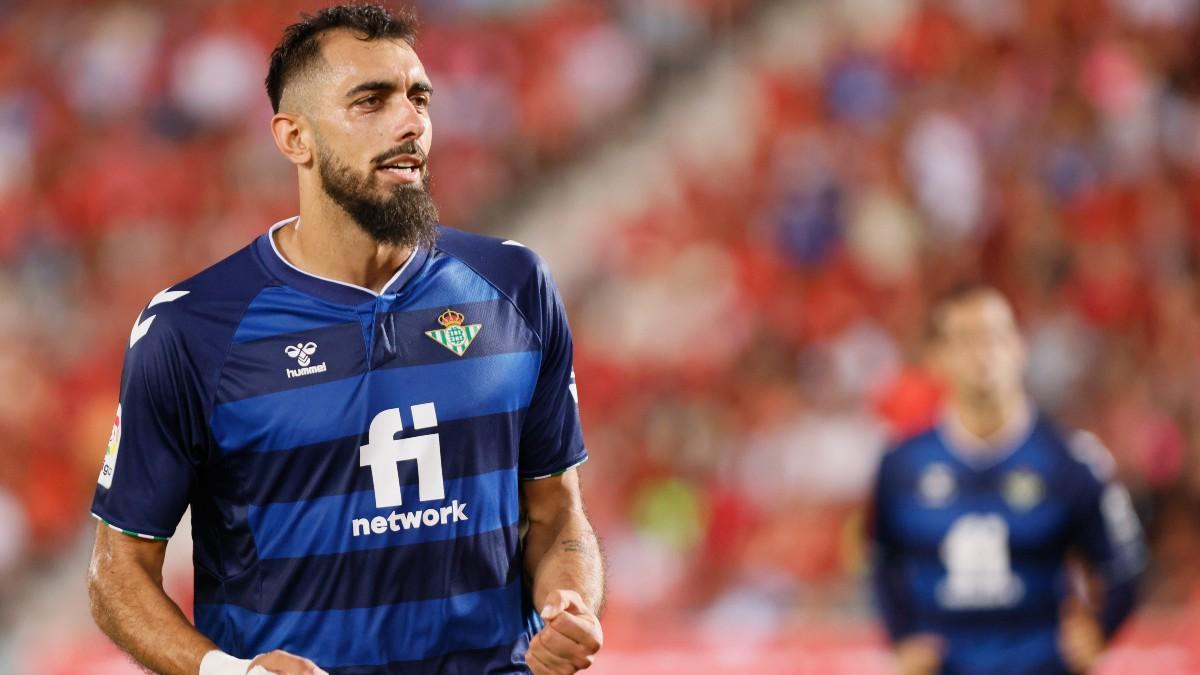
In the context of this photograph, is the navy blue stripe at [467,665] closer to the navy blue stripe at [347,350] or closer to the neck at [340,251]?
the navy blue stripe at [347,350]

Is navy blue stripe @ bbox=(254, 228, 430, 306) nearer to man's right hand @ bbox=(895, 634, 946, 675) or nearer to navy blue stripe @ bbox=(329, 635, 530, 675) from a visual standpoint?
navy blue stripe @ bbox=(329, 635, 530, 675)

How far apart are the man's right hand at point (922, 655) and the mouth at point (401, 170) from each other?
10.9 feet

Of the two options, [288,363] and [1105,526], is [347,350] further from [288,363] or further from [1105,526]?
[1105,526]

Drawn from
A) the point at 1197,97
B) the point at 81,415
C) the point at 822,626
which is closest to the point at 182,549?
the point at 81,415

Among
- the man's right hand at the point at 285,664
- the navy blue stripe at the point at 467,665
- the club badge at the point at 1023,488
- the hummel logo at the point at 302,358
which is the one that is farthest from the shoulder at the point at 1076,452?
the man's right hand at the point at 285,664

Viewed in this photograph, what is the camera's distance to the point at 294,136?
3.47 m

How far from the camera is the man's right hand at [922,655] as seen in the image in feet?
19.5

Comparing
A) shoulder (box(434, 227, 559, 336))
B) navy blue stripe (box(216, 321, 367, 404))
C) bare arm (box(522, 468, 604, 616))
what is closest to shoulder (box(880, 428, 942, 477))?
bare arm (box(522, 468, 604, 616))

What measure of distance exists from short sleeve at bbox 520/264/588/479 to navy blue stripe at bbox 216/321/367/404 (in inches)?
16.7

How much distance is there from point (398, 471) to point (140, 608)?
57 cm

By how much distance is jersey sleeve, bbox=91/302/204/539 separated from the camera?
10.7ft

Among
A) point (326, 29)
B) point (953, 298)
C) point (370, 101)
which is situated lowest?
point (953, 298)

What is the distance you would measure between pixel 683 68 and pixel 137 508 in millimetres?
9364

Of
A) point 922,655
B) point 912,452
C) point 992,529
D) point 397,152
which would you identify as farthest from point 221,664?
point 912,452
